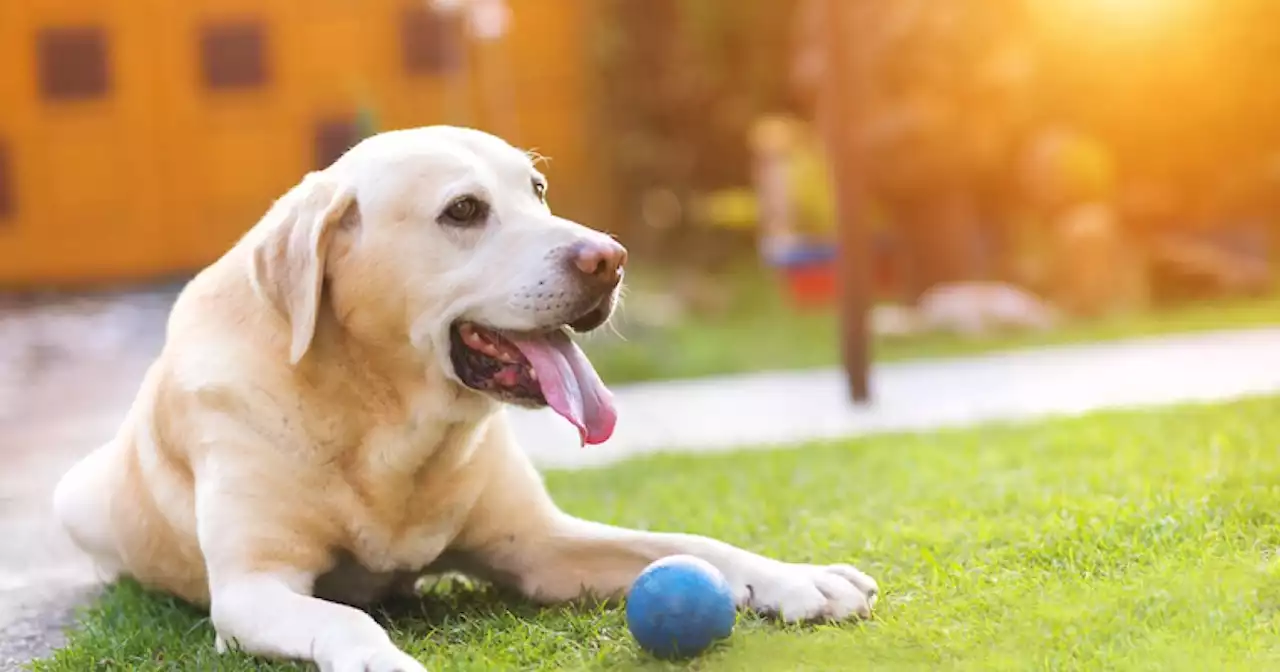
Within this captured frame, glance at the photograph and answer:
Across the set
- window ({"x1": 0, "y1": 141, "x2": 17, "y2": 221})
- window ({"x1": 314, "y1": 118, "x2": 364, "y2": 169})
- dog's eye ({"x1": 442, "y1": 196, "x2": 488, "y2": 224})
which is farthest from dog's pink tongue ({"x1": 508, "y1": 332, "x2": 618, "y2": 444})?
window ({"x1": 0, "y1": 141, "x2": 17, "y2": 221})

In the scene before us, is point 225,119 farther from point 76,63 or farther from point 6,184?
point 6,184

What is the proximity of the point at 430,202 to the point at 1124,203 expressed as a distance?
787cm

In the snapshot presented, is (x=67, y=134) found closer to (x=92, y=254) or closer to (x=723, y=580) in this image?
(x=92, y=254)

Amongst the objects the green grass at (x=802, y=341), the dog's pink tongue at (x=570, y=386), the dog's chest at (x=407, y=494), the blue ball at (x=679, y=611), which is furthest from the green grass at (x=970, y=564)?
the green grass at (x=802, y=341)

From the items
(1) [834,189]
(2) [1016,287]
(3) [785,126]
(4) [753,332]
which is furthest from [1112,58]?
(1) [834,189]

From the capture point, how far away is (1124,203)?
368 inches

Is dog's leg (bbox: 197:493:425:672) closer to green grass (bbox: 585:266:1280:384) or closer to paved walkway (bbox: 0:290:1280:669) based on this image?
paved walkway (bbox: 0:290:1280:669)

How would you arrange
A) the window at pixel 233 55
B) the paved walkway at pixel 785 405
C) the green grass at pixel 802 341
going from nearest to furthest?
1. the paved walkway at pixel 785 405
2. the green grass at pixel 802 341
3. the window at pixel 233 55

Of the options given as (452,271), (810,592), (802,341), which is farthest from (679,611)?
(802,341)

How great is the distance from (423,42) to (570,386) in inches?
371

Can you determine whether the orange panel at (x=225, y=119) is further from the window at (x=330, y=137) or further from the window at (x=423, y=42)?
the window at (x=423, y=42)

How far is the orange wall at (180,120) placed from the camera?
1128cm

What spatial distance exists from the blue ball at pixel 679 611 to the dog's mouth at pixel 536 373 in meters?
0.27

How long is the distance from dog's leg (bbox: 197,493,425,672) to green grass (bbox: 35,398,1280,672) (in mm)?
80
